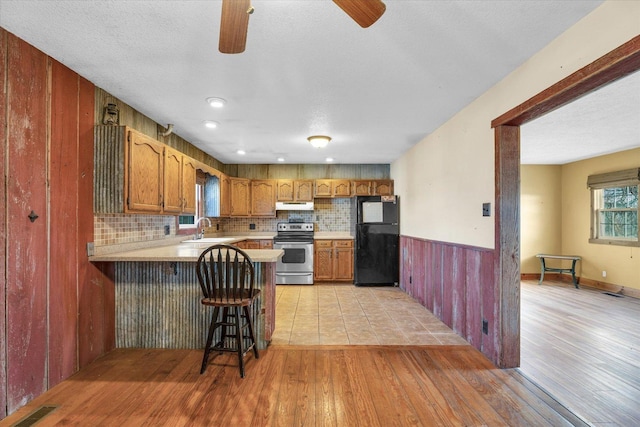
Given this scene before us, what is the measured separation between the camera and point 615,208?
16.7ft

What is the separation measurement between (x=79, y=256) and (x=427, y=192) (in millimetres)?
3748

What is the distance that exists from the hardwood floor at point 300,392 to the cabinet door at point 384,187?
3.56m

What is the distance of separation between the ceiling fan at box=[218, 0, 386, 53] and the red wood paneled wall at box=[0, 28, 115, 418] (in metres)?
1.52

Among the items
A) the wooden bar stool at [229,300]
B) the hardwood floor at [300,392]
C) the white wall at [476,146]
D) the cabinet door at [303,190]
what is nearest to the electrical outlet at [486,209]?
the white wall at [476,146]

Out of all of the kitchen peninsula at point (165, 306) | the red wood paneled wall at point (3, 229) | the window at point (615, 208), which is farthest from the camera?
the window at point (615, 208)

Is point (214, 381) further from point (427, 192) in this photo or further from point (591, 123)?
point (591, 123)

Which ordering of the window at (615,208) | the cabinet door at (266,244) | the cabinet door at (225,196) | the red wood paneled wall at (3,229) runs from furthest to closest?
the cabinet door at (266,244)
the cabinet door at (225,196)
the window at (615,208)
the red wood paneled wall at (3,229)

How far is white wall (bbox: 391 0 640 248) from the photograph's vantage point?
1589 mm

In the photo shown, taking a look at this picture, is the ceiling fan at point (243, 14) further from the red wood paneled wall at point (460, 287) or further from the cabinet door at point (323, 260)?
the cabinet door at point (323, 260)

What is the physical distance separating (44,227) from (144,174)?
85cm

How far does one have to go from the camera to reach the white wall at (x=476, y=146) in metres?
1.59

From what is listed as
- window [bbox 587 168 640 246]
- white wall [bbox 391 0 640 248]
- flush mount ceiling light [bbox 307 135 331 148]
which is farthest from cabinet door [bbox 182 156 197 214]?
window [bbox 587 168 640 246]

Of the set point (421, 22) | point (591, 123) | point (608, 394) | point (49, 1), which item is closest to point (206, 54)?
point (49, 1)

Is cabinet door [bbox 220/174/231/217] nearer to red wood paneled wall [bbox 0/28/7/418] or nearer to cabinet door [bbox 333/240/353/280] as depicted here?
cabinet door [bbox 333/240/353/280]
